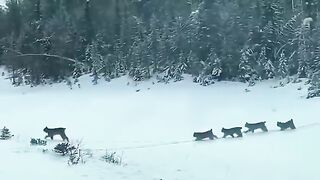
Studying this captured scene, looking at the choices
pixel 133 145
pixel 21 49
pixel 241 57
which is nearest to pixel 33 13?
pixel 21 49

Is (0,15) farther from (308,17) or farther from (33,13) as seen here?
(308,17)

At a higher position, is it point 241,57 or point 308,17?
point 308,17

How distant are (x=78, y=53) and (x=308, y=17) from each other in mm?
15968

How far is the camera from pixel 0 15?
44.4m

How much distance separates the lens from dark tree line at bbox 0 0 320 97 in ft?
83.7

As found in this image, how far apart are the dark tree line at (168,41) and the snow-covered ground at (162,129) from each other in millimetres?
1170

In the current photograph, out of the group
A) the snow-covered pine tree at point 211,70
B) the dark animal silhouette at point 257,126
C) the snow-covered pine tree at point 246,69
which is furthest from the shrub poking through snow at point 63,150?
the snow-covered pine tree at point 246,69

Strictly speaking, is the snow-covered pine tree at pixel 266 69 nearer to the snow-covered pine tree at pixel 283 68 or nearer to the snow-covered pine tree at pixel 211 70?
the snow-covered pine tree at pixel 283 68

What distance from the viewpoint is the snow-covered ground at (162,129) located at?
10.4 metres

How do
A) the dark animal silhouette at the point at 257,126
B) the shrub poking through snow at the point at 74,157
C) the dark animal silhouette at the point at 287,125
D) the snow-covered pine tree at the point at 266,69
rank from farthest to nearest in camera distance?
the snow-covered pine tree at the point at 266,69, the dark animal silhouette at the point at 257,126, the dark animal silhouette at the point at 287,125, the shrub poking through snow at the point at 74,157

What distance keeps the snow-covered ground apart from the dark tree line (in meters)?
1.17

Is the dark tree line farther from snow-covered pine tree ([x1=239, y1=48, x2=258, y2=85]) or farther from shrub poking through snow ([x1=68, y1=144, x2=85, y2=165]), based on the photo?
shrub poking through snow ([x1=68, y1=144, x2=85, y2=165])

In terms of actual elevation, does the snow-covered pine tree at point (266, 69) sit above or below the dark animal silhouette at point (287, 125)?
above

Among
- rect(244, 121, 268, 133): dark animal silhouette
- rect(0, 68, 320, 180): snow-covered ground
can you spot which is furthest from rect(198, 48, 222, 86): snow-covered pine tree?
rect(244, 121, 268, 133): dark animal silhouette
